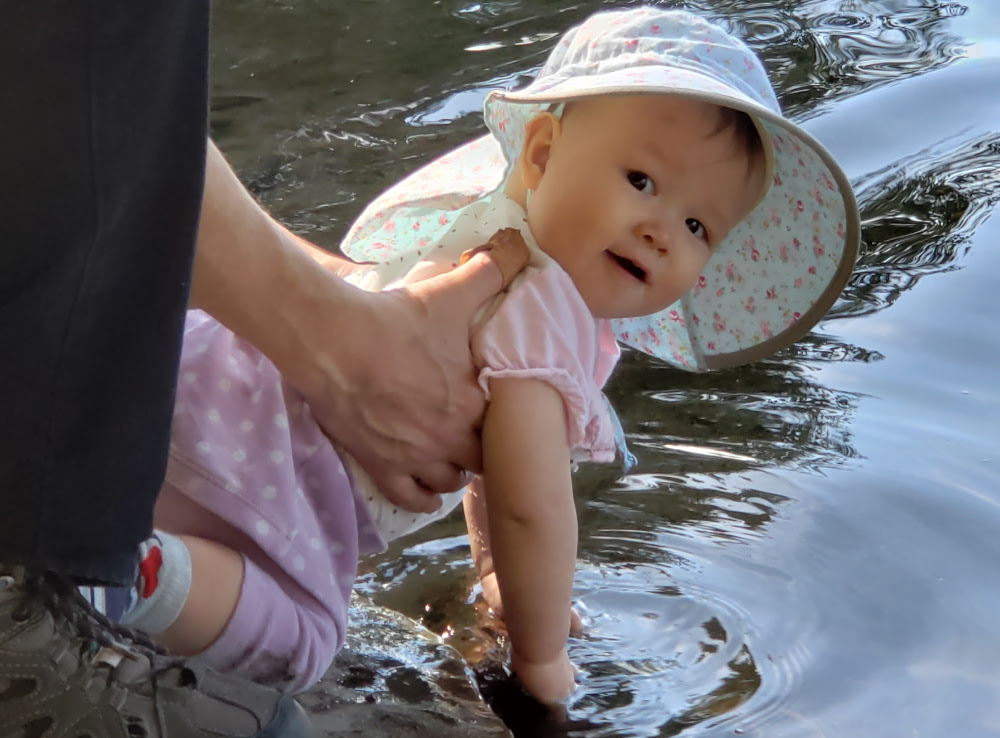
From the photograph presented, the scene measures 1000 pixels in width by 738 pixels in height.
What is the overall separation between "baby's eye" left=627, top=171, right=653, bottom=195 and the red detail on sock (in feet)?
2.11

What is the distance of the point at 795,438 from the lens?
198 cm

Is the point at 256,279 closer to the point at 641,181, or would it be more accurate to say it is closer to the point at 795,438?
the point at 641,181

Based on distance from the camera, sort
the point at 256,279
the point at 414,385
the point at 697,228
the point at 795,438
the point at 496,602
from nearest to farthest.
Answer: the point at 256,279 < the point at 414,385 < the point at 697,228 < the point at 496,602 < the point at 795,438

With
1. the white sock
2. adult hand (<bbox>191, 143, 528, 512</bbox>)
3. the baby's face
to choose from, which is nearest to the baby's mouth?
the baby's face

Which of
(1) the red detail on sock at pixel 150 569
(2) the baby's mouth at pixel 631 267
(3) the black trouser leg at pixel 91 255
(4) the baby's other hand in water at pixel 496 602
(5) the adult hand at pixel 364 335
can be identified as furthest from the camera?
(4) the baby's other hand in water at pixel 496 602

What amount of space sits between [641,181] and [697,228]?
0.10m

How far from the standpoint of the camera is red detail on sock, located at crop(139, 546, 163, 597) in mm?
1036

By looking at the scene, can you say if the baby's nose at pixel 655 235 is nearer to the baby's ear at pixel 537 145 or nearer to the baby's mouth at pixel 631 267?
the baby's mouth at pixel 631 267

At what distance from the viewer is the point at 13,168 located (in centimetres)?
82

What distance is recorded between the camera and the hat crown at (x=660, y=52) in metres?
1.38

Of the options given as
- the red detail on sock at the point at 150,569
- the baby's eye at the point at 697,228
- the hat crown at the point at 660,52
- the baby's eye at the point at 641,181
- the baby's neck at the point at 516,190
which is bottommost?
the red detail on sock at the point at 150,569

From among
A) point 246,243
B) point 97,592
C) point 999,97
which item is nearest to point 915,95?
point 999,97

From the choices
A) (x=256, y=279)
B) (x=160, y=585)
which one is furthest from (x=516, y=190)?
(x=160, y=585)

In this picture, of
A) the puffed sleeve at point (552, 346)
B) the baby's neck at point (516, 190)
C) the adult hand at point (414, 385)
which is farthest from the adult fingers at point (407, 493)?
the baby's neck at point (516, 190)
